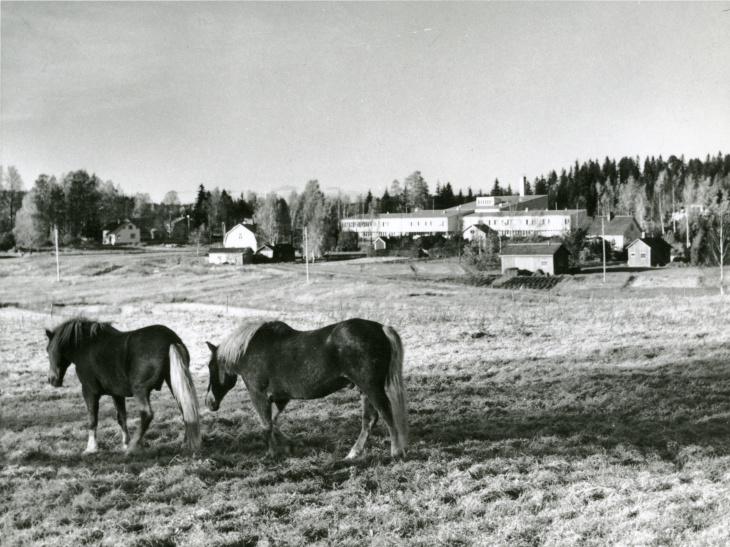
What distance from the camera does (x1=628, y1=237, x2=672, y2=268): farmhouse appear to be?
42.5m

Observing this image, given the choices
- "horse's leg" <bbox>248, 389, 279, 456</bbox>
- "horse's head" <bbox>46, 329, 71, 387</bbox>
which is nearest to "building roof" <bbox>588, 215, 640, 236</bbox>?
"horse's leg" <bbox>248, 389, 279, 456</bbox>

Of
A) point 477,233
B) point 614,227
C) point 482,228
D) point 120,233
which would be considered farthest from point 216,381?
point 614,227

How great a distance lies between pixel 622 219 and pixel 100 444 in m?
53.8

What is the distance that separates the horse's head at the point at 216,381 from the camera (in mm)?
5973

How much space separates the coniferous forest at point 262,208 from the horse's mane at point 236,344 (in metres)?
8.39

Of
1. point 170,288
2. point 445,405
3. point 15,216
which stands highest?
point 15,216

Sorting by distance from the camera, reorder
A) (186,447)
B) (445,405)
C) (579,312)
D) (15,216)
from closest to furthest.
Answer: (186,447), (445,405), (15,216), (579,312)

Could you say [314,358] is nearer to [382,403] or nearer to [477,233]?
[382,403]

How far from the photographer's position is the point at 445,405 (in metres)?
7.57

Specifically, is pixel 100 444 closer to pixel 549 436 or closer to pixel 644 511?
pixel 549 436

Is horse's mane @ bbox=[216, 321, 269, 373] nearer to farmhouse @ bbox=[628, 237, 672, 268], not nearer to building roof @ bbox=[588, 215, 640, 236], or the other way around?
farmhouse @ bbox=[628, 237, 672, 268]

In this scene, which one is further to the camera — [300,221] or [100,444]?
[300,221]

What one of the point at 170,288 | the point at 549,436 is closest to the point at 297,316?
the point at 170,288

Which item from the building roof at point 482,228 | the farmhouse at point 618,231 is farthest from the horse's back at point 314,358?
the farmhouse at point 618,231
